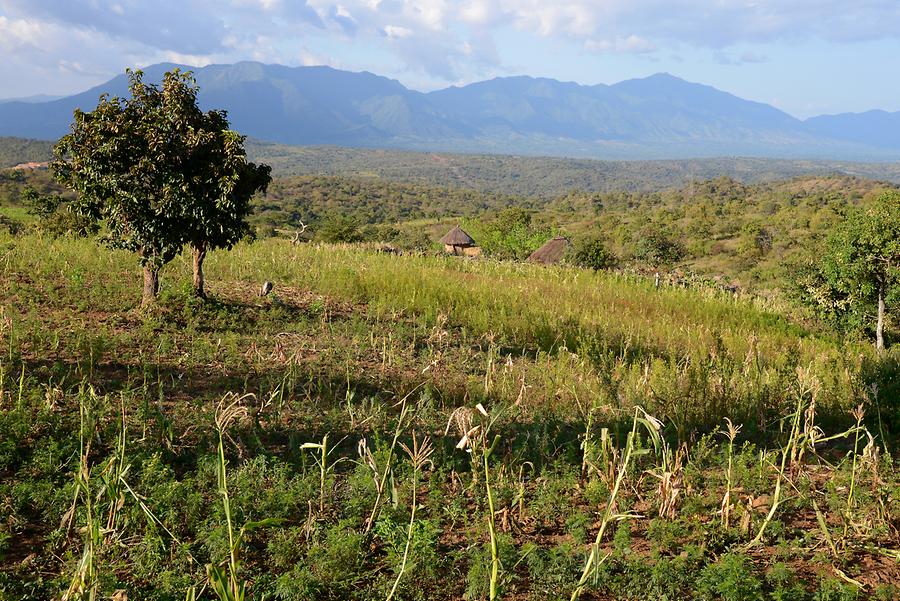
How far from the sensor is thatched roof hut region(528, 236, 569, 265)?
2833cm

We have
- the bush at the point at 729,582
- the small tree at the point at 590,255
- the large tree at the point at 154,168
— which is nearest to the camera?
the bush at the point at 729,582

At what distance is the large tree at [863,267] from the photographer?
11.3 metres

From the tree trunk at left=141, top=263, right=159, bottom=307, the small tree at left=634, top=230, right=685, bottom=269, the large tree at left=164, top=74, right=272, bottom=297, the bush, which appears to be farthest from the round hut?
the bush

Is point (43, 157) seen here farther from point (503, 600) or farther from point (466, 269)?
point (503, 600)

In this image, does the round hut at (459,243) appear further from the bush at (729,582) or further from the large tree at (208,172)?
the bush at (729,582)

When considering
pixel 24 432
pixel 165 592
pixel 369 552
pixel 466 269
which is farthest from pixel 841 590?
pixel 466 269

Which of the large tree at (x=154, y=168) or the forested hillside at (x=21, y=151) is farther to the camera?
the forested hillside at (x=21, y=151)

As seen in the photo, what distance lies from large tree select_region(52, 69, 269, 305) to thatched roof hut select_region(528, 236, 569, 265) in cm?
2078

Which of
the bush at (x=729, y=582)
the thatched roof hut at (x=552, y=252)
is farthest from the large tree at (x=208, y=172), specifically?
the thatched roof hut at (x=552, y=252)

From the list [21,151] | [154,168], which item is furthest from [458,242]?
[21,151]

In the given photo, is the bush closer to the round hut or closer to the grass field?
the grass field

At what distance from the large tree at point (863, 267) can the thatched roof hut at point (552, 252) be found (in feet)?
50.6

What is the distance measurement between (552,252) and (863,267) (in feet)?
57.2

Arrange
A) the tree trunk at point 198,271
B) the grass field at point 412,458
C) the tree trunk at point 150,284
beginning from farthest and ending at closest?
the tree trunk at point 198,271 < the tree trunk at point 150,284 < the grass field at point 412,458
